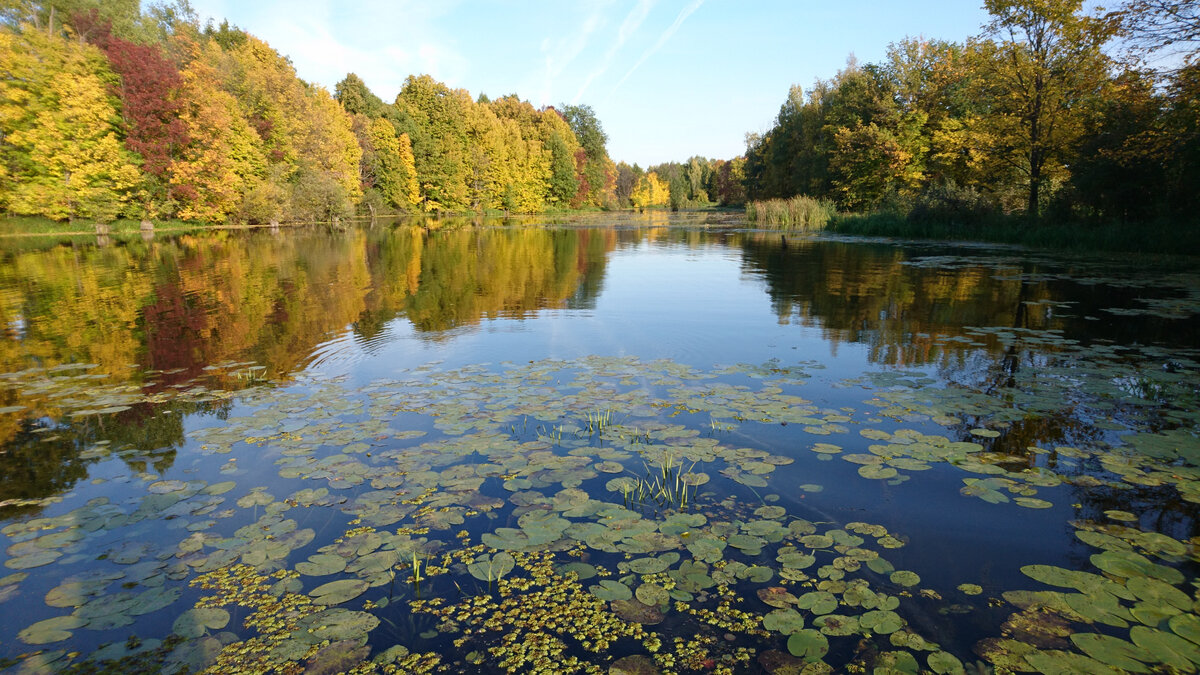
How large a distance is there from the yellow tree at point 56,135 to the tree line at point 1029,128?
44.3 metres

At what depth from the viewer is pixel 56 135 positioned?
3028 centimetres

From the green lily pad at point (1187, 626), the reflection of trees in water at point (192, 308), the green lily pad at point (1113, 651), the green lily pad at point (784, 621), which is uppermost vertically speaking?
the reflection of trees in water at point (192, 308)

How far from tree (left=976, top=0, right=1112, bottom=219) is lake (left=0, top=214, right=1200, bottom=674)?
17.2 metres

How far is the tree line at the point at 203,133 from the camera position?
3053 cm

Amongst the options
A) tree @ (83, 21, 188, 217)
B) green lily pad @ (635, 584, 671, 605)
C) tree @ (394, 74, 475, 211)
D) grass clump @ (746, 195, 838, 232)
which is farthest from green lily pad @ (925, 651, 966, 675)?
tree @ (394, 74, 475, 211)

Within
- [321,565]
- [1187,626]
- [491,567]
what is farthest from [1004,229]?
[321,565]

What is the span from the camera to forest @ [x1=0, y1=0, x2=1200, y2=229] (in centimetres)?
1802

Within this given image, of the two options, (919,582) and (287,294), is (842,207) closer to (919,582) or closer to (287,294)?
(287,294)

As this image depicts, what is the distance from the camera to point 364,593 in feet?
10.0

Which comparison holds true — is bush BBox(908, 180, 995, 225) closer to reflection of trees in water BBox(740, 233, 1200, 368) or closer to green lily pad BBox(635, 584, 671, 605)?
reflection of trees in water BBox(740, 233, 1200, 368)

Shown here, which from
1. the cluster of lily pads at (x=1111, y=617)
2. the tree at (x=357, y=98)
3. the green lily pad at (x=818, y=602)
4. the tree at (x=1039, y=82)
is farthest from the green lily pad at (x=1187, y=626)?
the tree at (x=357, y=98)

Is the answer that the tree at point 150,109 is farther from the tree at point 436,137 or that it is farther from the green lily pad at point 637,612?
the green lily pad at point 637,612

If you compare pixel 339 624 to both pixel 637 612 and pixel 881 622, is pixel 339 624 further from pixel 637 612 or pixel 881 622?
pixel 881 622

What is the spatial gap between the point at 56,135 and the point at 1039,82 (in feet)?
157
